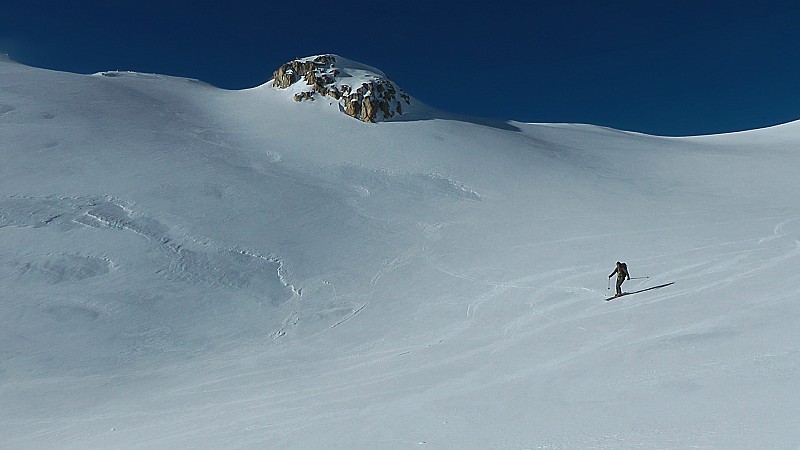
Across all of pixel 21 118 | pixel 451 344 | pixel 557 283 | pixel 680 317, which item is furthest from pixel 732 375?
pixel 21 118

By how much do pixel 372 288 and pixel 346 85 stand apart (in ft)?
91.9

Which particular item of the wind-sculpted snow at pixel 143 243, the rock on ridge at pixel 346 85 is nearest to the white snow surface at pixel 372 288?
the wind-sculpted snow at pixel 143 243

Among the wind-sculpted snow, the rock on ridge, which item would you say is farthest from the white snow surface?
the rock on ridge

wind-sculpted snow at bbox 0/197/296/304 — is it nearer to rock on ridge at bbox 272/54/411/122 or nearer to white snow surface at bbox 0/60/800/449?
white snow surface at bbox 0/60/800/449

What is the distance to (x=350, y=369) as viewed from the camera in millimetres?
12094

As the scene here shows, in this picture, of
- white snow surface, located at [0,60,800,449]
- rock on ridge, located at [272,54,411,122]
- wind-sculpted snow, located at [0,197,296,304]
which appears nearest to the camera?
white snow surface, located at [0,60,800,449]

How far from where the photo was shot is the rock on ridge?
39719mm

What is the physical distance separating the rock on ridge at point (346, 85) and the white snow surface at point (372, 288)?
445cm

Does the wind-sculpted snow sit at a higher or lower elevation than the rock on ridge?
lower

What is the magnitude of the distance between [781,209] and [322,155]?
22.4 meters

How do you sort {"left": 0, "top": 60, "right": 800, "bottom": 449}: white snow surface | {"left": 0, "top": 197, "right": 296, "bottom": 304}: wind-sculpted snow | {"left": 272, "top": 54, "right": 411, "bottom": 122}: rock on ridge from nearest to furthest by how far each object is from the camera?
→ {"left": 0, "top": 60, "right": 800, "bottom": 449}: white snow surface, {"left": 0, "top": 197, "right": 296, "bottom": 304}: wind-sculpted snow, {"left": 272, "top": 54, "right": 411, "bottom": 122}: rock on ridge

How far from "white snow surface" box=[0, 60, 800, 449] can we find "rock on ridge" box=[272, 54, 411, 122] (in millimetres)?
4452

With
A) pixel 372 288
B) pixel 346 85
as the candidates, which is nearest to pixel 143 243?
pixel 372 288

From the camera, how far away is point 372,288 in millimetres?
17812
